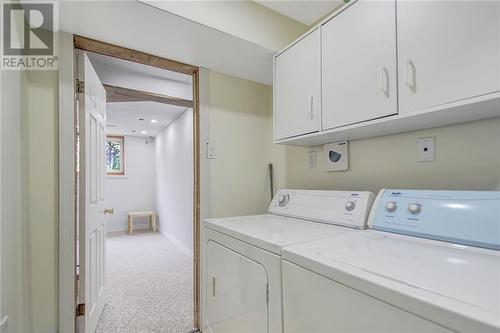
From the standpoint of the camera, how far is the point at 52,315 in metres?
1.42

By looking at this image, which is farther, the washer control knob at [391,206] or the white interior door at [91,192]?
the white interior door at [91,192]

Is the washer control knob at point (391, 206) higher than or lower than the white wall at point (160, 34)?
lower

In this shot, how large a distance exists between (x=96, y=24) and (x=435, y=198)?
197cm

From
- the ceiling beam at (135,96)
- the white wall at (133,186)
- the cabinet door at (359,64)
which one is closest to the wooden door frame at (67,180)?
→ the ceiling beam at (135,96)

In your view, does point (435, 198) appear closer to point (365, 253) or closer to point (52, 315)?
point (365, 253)

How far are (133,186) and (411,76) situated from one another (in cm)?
619

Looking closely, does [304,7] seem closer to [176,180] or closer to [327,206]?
[327,206]

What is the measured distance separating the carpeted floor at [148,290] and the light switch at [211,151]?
138cm

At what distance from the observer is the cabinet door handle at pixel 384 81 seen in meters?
1.12

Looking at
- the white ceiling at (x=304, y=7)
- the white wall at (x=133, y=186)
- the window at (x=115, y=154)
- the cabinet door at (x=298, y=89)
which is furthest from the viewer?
the window at (x=115, y=154)

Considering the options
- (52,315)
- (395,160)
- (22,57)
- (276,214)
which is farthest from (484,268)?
(22,57)

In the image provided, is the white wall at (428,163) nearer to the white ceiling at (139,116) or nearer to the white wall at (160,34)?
the white wall at (160,34)

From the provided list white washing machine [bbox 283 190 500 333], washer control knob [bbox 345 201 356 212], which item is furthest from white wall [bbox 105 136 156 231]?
white washing machine [bbox 283 190 500 333]

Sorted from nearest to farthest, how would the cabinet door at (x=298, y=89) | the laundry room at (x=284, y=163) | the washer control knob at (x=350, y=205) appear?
the laundry room at (x=284, y=163), the washer control knob at (x=350, y=205), the cabinet door at (x=298, y=89)
